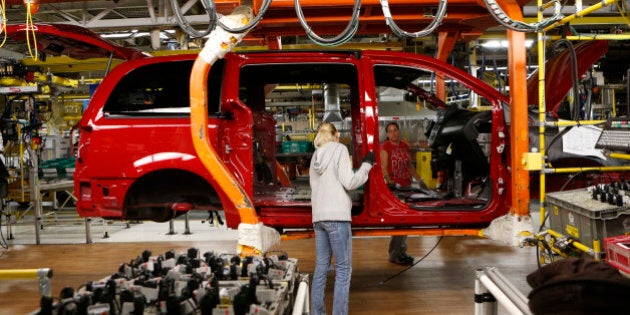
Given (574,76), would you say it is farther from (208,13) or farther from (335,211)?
(208,13)

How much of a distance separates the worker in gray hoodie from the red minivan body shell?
1.44 feet

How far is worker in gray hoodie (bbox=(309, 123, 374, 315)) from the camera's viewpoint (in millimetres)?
3365

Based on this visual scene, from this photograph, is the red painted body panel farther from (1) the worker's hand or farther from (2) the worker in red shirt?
(2) the worker in red shirt

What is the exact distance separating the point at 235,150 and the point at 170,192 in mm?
742

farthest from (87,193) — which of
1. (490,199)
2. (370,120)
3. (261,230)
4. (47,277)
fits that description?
(490,199)

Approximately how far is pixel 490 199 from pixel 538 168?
0.54m

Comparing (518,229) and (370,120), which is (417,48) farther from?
(518,229)

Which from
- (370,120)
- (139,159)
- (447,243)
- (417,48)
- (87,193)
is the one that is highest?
(417,48)

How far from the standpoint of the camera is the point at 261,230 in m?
3.47

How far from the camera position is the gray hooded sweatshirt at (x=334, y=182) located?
336 centimetres

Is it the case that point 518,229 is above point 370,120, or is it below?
below

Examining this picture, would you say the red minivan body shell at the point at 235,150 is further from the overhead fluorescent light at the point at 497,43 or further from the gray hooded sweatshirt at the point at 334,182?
the overhead fluorescent light at the point at 497,43

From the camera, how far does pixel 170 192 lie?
406cm

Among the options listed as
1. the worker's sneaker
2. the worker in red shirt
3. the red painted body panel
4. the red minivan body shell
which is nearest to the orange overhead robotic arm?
the red minivan body shell
